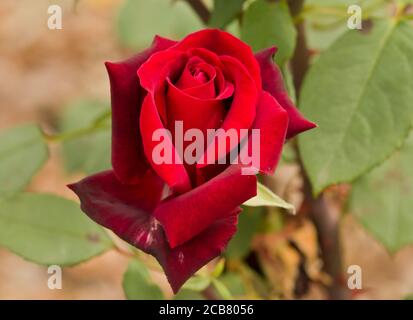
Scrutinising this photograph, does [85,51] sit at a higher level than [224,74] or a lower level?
higher

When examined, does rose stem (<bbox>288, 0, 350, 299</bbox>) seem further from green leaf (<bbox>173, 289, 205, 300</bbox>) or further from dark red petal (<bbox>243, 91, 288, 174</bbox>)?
dark red petal (<bbox>243, 91, 288, 174</bbox>)

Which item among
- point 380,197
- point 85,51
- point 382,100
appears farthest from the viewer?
point 85,51

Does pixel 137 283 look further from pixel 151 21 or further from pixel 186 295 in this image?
pixel 151 21

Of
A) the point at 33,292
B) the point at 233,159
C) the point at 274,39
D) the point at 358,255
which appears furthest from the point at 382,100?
the point at 33,292

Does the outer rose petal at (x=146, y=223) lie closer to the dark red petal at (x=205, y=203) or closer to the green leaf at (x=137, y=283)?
the dark red petal at (x=205, y=203)
